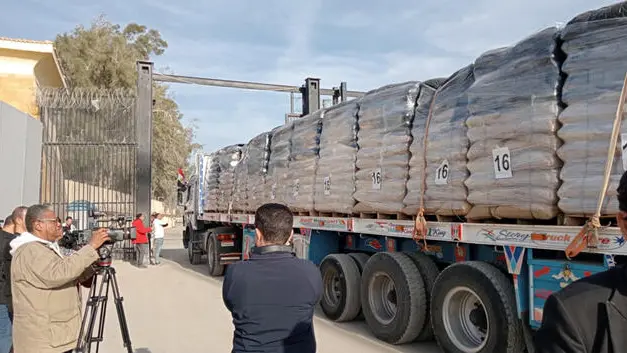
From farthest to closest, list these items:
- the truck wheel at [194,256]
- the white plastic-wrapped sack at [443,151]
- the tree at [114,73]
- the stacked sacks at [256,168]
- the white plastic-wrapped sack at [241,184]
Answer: the tree at [114,73] < the truck wheel at [194,256] < the white plastic-wrapped sack at [241,184] < the stacked sacks at [256,168] < the white plastic-wrapped sack at [443,151]

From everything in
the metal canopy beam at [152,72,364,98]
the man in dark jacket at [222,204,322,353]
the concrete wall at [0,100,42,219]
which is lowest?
the man in dark jacket at [222,204,322,353]

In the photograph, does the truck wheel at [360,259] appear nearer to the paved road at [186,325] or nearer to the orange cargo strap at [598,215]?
the paved road at [186,325]

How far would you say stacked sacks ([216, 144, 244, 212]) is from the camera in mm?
12312

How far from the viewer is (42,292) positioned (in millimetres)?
3324

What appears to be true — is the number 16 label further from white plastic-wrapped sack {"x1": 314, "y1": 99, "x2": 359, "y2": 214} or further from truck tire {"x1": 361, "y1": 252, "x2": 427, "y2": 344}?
white plastic-wrapped sack {"x1": 314, "y1": 99, "x2": 359, "y2": 214}

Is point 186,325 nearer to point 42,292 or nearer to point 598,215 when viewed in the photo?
point 42,292

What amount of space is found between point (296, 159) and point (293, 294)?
6155 millimetres

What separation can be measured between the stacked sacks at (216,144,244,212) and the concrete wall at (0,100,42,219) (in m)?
4.43

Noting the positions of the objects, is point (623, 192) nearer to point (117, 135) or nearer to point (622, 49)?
point (622, 49)

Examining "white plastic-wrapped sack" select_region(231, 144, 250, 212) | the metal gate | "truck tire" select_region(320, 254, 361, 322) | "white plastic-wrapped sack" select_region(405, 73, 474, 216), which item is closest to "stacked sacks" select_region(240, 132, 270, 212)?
"white plastic-wrapped sack" select_region(231, 144, 250, 212)

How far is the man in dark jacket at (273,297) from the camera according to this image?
7.87 ft

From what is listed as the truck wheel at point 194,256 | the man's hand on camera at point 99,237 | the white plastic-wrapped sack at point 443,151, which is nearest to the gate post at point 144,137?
the truck wheel at point 194,256

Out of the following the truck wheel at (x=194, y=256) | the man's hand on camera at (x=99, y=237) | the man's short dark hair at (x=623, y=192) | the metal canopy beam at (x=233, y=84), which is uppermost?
the metal canopy beam at (x=233, y=84)

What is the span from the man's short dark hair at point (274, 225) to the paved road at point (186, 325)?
381 cm
